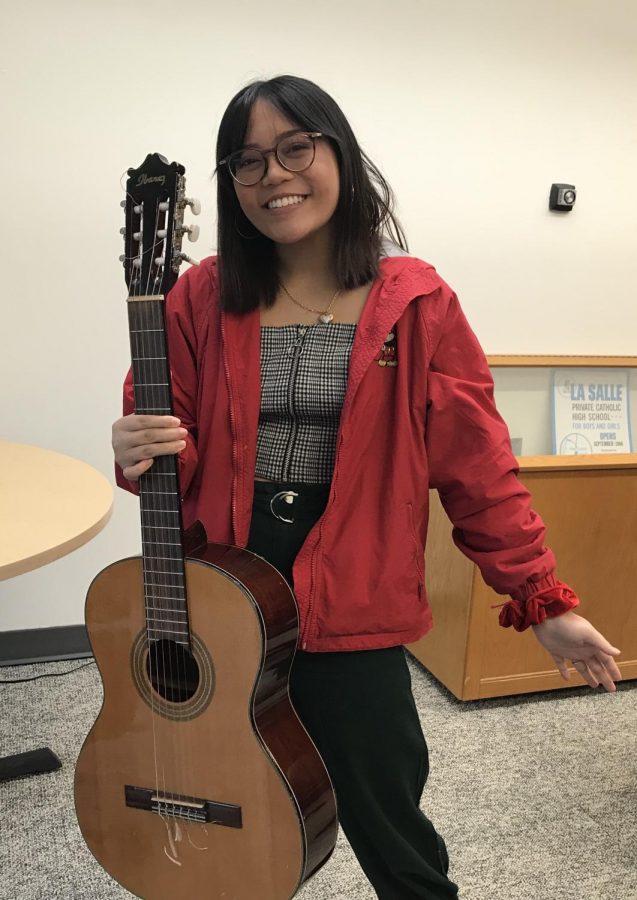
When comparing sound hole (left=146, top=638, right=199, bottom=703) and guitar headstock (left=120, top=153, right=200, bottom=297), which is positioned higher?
guitar headstock (left=120, top=153, right=200, bottom=297)

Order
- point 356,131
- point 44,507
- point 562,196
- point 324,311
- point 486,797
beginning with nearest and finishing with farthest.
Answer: point 324,311
point 44,507
point 486,797
point 356,131
point 562,196

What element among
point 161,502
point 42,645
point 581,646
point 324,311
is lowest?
point 42,645

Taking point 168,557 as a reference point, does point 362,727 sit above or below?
below

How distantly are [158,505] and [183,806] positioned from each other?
0.43 m

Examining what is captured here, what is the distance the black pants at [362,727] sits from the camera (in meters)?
1.06

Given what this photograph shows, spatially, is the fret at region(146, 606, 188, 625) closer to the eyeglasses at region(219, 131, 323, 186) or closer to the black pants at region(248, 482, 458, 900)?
the black pants at region(248, 482, 458, 900)

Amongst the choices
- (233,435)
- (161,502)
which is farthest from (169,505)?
(233,435)

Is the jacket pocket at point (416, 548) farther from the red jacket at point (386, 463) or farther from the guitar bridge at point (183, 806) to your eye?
the guitar bridge at point (183, 806)

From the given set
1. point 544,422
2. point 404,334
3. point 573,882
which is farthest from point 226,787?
point 544,422

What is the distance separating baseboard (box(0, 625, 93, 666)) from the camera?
8.03 feet

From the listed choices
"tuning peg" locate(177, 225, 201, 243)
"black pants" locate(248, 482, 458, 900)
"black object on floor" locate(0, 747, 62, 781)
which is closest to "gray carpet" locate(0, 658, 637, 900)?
"black object on floor" locate(0, 747, 62, 781)

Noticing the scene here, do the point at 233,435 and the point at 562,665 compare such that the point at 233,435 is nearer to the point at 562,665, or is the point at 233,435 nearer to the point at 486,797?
the point at 562,665

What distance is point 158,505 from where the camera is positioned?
1004mm

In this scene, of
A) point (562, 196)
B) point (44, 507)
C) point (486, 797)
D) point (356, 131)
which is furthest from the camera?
point (562, 196)
